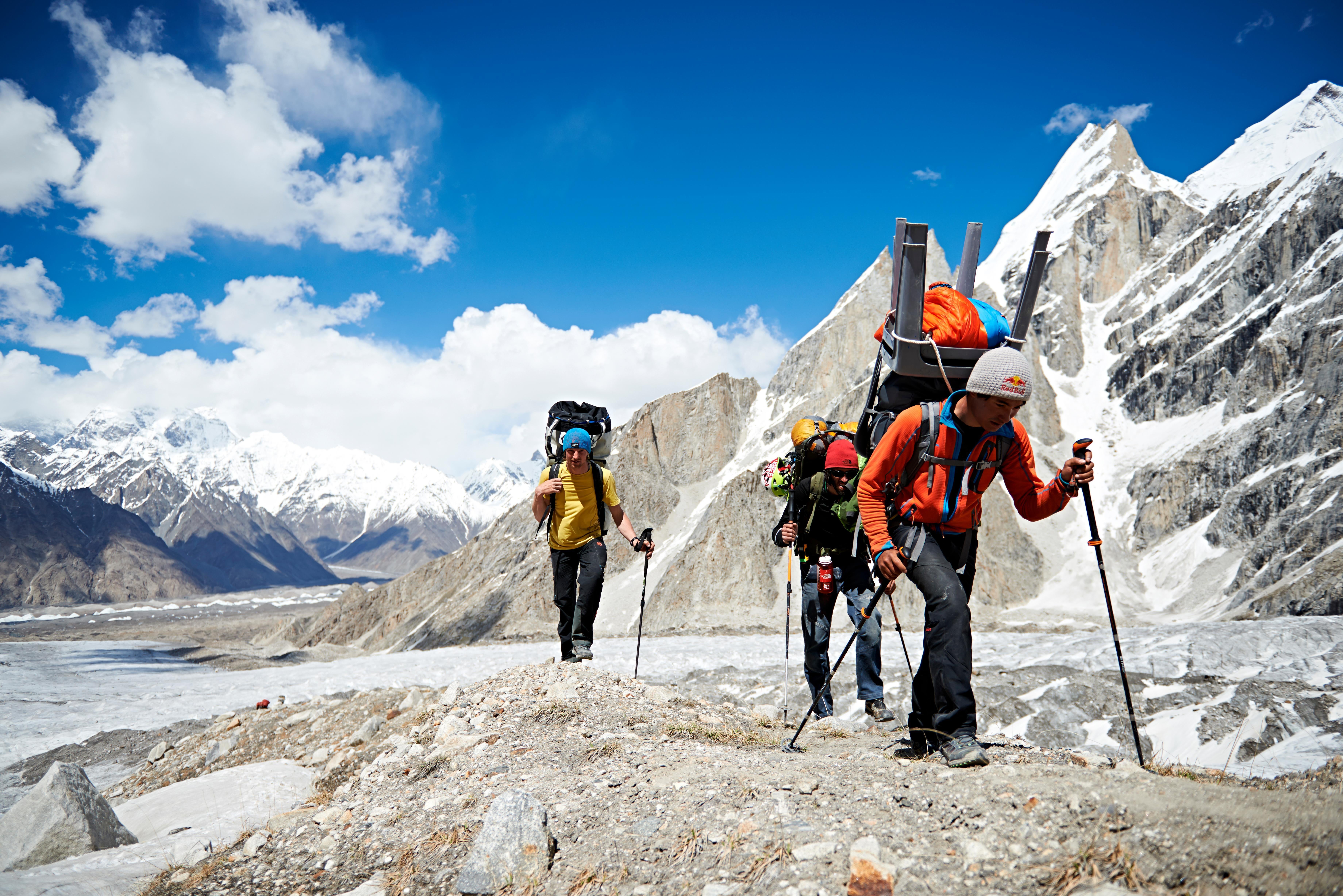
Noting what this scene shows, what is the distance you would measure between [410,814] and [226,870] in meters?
1.04

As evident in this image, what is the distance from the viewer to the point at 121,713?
54.5ft

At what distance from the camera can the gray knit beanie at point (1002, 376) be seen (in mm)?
4316

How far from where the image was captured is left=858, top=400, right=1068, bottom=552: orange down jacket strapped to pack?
15.3ft

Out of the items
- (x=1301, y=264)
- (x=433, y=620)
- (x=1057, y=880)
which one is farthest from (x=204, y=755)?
(x=1301, y=264)

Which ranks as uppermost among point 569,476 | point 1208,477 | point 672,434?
point 672,434

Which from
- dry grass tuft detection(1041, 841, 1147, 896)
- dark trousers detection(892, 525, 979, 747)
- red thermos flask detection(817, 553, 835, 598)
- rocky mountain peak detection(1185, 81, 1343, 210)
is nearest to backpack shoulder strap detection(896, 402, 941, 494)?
dark trousers detection(892, 525, 979, 747)

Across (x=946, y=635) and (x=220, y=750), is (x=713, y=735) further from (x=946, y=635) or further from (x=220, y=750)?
(x=220, y=750)

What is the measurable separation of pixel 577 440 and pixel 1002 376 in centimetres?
505

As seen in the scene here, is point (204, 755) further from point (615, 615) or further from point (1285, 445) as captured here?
point (1285, 445)

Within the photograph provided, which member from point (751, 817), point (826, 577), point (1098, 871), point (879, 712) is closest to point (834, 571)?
point (826, 577)

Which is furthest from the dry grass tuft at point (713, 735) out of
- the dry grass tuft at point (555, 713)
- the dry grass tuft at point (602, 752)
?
the dry grass tuft at point (555, 713)

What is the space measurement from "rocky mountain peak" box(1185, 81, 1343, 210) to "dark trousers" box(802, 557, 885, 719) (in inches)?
5015

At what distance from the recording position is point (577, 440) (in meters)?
8.28

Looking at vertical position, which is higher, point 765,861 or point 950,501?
point 950,501
